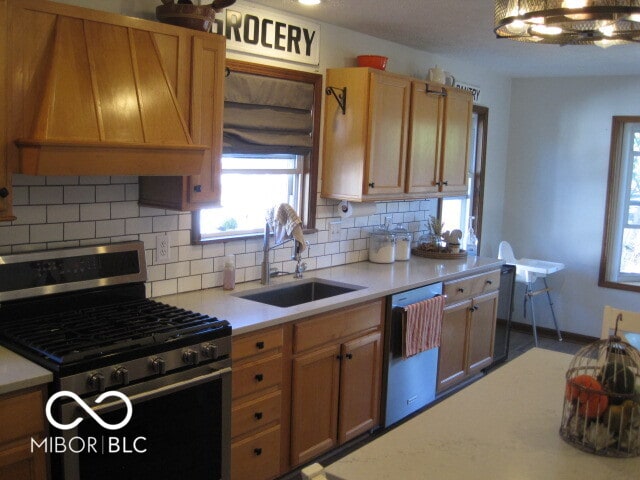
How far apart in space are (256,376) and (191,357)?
497 mm

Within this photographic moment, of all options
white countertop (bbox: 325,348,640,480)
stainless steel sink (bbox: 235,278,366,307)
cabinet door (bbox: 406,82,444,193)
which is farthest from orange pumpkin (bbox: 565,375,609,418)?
cabinet door (bbox: 406,82,444,193)

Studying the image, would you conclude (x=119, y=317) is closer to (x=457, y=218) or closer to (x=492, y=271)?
(x=492, y=271)

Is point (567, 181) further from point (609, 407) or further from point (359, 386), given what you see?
point (609, 407)

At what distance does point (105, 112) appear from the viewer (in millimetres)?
2559

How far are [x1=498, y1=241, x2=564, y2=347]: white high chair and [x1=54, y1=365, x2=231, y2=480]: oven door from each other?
12.3 ft

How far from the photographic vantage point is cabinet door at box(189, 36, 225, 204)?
3.00 meters

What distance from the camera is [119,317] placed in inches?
109

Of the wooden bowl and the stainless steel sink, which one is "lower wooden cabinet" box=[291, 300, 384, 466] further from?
the wooden bowl

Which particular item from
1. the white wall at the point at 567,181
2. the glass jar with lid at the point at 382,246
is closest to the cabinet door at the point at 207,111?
the glass jar with lid at the point at 382,246

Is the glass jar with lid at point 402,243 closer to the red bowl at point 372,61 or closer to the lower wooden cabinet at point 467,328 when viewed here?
the lower wooden cabinet at point 467,328

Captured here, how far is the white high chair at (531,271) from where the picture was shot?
586 centimetres

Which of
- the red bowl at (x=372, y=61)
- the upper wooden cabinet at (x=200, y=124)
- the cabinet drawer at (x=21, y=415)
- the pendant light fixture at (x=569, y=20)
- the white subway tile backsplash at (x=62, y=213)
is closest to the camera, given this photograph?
the pendant light fixture at (x=569, y=20)

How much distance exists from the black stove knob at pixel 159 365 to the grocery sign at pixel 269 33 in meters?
1.74

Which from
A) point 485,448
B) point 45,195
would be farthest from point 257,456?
point 485,448
